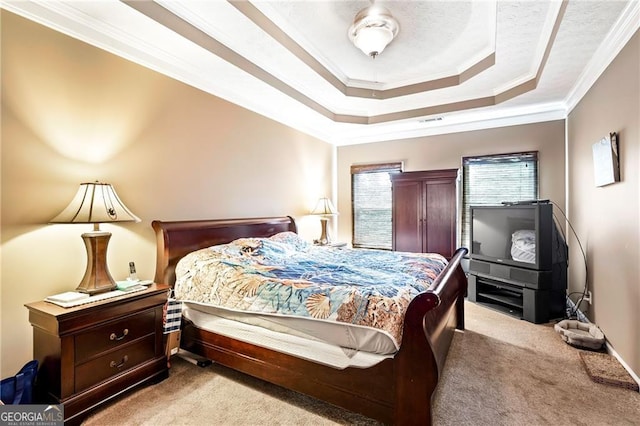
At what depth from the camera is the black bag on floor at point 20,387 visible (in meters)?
1.65

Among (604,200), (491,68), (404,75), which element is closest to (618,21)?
(491,68)

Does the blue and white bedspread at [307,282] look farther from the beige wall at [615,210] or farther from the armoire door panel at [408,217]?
the armoire door panel at [408,217]

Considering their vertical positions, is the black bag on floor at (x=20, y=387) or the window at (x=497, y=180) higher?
the window at (x=497, y=180)

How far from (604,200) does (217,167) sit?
3.81 metres

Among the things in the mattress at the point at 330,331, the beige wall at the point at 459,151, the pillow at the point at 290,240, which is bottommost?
the mattress at the point at 330,331

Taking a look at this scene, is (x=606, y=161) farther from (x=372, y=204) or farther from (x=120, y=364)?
(x=120, y=364)

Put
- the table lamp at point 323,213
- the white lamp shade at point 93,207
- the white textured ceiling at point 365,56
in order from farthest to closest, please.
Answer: the table lamp at point 323,213, the white textured ceiling at point 365,56, the white lamp shade at point 93,207

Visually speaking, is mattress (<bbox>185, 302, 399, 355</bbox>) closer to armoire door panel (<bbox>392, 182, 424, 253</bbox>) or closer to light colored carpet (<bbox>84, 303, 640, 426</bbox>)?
light colored carpet (<bbox>84, 303, 640, 426</bbox>)

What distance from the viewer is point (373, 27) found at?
2459 millimetres

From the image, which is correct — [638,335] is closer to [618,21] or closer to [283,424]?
[618,21]

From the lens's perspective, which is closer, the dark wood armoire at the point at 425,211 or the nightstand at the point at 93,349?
the nightstand at the point at 93,349

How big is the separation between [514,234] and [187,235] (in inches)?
148

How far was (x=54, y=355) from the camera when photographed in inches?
68.1

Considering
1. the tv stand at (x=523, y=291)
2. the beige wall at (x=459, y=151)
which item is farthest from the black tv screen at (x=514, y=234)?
the beige wall at (x=459, y=151)
